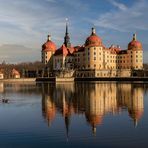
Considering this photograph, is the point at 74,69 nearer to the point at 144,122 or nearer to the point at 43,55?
the point at 43,55

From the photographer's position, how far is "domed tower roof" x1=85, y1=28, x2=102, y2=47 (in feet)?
304

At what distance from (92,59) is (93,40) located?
4880 mm

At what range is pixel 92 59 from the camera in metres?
93.6

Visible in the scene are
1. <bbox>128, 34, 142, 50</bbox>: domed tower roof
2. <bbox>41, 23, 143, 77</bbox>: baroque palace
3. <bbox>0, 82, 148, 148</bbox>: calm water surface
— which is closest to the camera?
<bbox>0, 82, 148, 148</bbox>: calm water surface

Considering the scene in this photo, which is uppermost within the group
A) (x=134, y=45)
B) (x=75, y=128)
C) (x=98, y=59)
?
(x=134, y=45)

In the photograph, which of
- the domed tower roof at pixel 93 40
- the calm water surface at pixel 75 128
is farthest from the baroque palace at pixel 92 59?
the calm water surface at pixel 75 128

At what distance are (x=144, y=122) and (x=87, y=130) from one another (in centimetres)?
343

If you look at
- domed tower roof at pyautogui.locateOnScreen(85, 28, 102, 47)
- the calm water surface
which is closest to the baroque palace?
domed tower roof at pyautogui.locateOnScreen(85, 28, 102, 47)

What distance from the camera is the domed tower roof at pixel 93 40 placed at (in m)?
92.5

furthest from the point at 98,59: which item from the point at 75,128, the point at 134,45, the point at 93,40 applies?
the point at 75,128

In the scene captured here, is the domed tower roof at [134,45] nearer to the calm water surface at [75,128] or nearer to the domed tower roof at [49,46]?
the domed tower roof at [49,46]

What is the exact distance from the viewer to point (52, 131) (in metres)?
16.0

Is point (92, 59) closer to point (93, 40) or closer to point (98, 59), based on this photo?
point (98, 59)

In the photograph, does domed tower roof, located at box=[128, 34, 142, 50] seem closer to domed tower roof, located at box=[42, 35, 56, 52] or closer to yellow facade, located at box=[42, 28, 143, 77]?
yellow facade, located at box=[42, 28, 143, 77]
